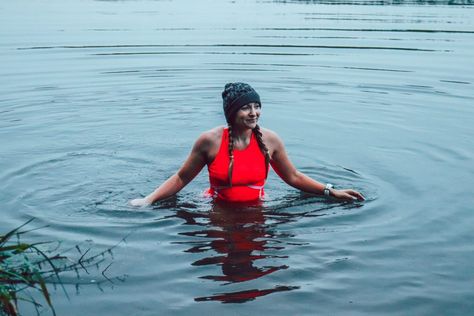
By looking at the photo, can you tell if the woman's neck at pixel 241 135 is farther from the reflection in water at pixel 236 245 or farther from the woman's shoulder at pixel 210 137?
the reflection in water at pixel 236 245

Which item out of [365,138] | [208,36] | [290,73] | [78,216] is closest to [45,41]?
[208,36]

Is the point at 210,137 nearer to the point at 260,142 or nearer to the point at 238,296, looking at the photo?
the point at 260,142

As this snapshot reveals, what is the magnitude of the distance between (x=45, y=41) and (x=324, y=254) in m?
16.0

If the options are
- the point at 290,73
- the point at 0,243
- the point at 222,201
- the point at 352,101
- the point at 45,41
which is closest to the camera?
the point at 0,243

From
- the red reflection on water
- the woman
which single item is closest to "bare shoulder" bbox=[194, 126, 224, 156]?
the woman

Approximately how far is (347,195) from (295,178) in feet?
1.94

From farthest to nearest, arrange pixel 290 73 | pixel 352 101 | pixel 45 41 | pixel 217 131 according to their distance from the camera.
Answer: pixel 45 41 → pixel 290 73 → pixel 352 101 → pixel 217 131

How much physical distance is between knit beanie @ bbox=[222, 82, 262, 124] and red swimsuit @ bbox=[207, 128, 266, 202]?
23cm

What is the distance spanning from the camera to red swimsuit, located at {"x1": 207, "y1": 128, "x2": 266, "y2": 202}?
6152 mm

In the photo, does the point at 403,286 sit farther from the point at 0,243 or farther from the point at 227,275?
the point at 0,243

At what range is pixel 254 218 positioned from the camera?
6254 mm

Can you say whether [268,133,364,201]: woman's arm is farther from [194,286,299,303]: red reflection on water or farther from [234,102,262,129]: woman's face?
[194,286,299,303]: red reflection on water

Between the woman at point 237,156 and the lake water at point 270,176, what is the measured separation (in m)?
0.21

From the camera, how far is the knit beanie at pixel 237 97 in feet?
19.2
